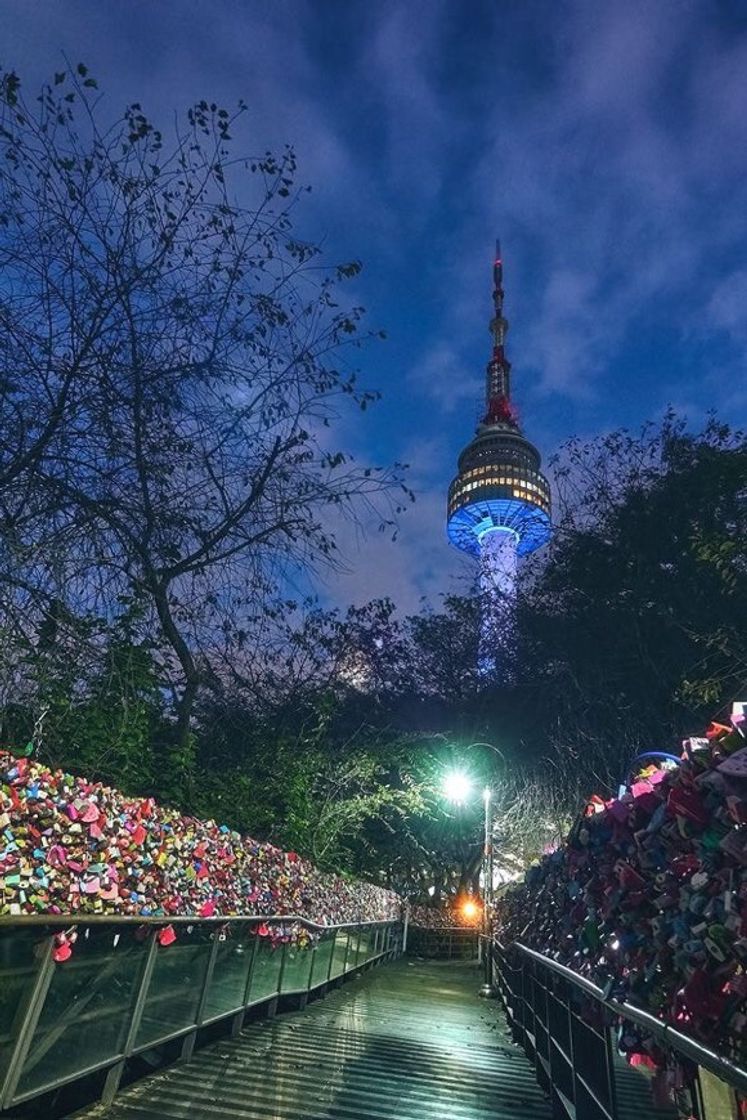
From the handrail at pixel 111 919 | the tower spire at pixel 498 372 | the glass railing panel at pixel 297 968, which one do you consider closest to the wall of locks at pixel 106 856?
the handrail at pixel 111 919

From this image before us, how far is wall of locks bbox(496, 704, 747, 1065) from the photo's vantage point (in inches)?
85.6

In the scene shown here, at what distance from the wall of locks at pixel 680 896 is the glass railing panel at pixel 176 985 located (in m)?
2.76

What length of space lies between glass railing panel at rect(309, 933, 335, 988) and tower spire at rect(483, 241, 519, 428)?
71897 millimetres

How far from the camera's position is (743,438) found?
21.6 m

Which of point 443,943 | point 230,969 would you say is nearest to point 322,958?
point 230,969

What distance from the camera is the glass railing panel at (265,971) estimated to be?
20.2 feet

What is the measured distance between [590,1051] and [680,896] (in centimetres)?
127

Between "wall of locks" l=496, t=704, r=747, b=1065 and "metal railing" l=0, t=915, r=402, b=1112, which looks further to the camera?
"metal railing" l=0, t=915, r=402, b=1112

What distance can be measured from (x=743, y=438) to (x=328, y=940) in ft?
66.7

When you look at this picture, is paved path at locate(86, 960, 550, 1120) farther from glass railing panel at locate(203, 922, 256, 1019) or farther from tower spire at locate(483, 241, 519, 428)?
tower spire at locate(483, 241, 519, 428)

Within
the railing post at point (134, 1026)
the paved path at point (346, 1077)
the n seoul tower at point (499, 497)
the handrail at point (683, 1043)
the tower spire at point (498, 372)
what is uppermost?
the tower spire at point (498, 372)

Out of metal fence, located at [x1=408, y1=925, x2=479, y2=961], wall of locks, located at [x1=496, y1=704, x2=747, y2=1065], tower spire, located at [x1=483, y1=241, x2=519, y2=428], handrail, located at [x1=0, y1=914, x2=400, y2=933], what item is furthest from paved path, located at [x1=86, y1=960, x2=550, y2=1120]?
tower spire, located at [x1=483, y1=241, x2=519, y2=428]

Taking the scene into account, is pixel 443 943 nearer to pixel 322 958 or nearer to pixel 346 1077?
pixel 322 958

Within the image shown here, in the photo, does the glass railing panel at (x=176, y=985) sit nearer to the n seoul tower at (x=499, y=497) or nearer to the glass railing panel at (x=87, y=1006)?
the glass railing panel at (x=87, y=1006)
